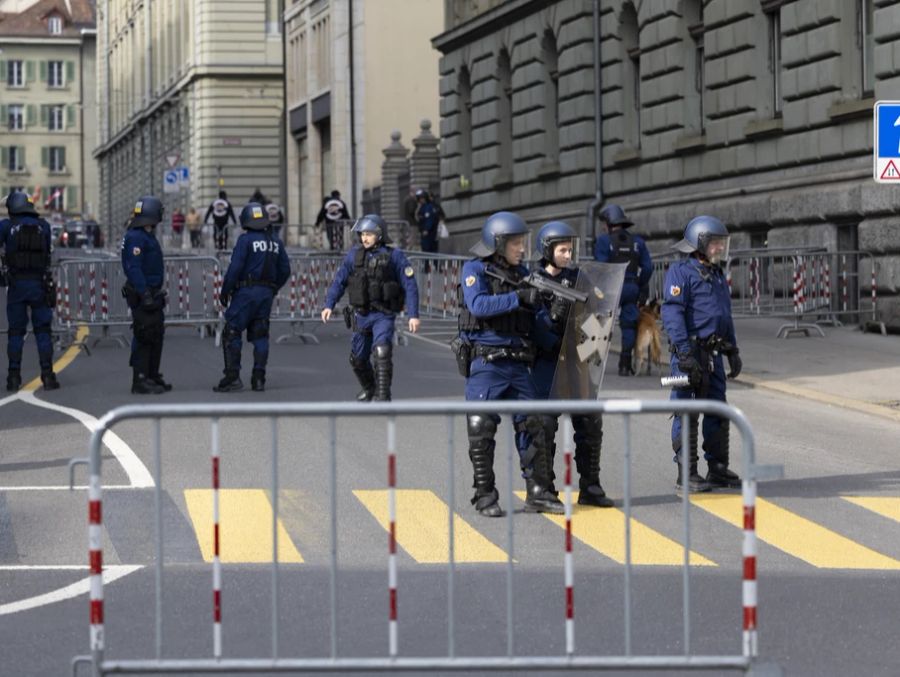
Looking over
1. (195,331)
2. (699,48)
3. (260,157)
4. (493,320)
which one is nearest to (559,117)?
(699,48)

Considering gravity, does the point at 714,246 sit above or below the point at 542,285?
above

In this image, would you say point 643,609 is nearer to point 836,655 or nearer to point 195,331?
point 836,655

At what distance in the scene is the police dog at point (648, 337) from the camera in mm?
20938

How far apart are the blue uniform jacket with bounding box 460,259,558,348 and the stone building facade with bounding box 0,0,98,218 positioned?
12121 centimetres

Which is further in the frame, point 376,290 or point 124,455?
point 376,290

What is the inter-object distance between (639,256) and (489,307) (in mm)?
9900

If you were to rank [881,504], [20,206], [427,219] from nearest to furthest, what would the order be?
1. [881,504]
2. [20,206]
3. [427,219]

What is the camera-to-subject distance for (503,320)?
11562 mm

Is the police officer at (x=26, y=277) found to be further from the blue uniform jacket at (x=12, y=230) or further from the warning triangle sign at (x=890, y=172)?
the warning triangle sign at (x=890, y=172)

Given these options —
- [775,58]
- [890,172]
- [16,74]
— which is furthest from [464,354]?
[16,74]

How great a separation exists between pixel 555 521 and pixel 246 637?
12.4 ft

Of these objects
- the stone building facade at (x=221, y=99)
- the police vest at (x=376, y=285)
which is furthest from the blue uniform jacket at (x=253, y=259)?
the stone building facade at (x=221, y=99)

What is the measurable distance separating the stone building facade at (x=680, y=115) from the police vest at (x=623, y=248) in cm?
494

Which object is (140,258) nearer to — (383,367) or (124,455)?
(383,367)
